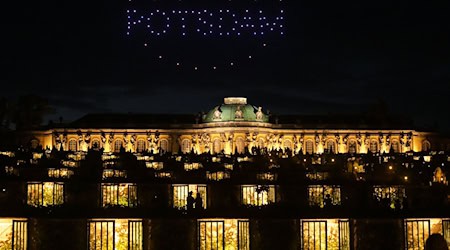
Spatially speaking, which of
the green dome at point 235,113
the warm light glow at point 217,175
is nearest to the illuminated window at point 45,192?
the warm light glow at point 217,175

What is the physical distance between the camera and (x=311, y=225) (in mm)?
31531

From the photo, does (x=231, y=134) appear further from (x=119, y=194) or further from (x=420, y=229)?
(x=420, y=229)

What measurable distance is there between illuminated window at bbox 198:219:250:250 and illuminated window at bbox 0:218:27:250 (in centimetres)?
687

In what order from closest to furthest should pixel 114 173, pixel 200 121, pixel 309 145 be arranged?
1. pixel 114 173
2. pixel 200 121
3. pixel 309 145

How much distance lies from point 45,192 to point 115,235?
4.86m

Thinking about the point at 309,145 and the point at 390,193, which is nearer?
the point at 390,193

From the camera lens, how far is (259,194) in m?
35.2

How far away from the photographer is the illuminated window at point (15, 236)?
30109 millimetres

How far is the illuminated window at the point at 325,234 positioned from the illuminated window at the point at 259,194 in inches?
143

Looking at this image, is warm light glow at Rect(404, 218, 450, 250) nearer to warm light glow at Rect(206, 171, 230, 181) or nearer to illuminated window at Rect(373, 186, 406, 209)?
illuminated window at Rect(373, 186, 406, 209)

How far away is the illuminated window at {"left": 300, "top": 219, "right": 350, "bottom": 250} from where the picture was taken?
31359 mm

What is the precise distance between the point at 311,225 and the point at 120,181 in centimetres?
874

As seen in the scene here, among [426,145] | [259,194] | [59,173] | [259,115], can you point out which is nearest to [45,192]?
[59,173]

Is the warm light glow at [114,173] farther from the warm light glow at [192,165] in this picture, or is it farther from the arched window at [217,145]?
the arched window at [217,145]
